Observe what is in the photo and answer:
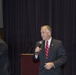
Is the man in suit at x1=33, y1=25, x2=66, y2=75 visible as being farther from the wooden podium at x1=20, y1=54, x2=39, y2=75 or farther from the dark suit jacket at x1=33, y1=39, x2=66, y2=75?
the wooden podium at x1=20, y1=54, x2=39, y2=75

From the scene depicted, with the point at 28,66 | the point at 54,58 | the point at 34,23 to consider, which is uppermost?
the point at 34,23

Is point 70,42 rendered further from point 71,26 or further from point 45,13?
point 45,13

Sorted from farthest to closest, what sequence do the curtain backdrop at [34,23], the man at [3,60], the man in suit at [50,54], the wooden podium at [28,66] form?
1. the curtain backdrop at [34,23]
2. the wooden podium at [28,66]
3. the man in suit at [50,54]
4. the man at [3,60]

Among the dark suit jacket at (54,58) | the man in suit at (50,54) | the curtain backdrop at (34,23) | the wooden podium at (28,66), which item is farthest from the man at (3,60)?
the curtain backdrop at (34,23)

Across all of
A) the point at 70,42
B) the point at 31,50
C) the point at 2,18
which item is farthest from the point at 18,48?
the point at 70,42

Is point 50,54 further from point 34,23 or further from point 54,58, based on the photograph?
point 34,23

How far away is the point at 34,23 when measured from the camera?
7.12 m

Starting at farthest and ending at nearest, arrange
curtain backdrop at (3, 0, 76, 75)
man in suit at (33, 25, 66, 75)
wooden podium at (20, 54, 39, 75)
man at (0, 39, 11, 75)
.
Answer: curtain backdrop at (3, 0, 76, 75) < wooden podium at (20, 54, 39, 75) < man in suit at (33, 25, 66, 75) < man at (0, 39, 11, 75)

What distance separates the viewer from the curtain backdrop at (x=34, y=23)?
6633 mm

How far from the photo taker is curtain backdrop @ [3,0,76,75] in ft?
21.8

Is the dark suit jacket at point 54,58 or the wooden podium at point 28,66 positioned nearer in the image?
the dark suit jacket at point 54,58

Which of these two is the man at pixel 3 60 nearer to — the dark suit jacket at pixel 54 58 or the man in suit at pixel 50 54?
the man in suit at pixel 50 54

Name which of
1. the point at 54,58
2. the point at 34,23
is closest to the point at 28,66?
the point at 54,58

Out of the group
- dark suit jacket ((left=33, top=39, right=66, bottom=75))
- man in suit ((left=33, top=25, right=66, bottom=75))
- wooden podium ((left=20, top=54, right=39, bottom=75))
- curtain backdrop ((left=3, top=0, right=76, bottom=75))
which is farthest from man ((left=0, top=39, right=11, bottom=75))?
curtain backdrop ((left=3, top=0, right=76, bottom=75))
